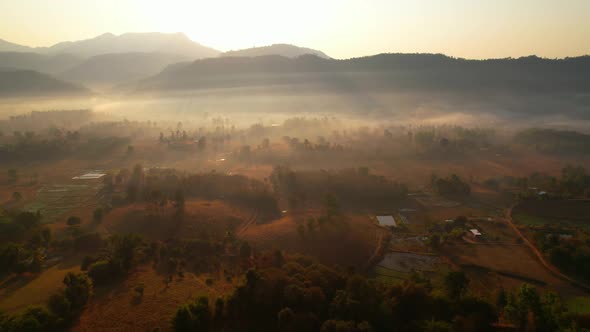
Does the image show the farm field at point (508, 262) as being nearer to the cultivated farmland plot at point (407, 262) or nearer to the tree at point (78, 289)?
the cultivated farmland plot at point (407, 262)

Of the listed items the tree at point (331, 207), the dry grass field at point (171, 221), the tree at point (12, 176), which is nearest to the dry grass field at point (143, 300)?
the dry grass field at point (171, 221)

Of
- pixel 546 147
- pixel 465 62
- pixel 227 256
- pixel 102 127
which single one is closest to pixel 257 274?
pixel 227 256

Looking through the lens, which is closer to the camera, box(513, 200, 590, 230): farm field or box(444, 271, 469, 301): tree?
box(444, 271, 469, 301): tree

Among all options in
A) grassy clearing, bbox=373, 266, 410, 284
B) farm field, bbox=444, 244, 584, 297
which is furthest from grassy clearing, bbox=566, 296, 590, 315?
grassy clearing, bbox=373, 266, 410, 284

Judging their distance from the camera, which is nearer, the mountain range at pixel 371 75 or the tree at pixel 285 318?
the tree at pixel 285 318

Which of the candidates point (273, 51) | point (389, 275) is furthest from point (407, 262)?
point (273, 51)

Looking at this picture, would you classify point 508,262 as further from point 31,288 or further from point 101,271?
point 31,288

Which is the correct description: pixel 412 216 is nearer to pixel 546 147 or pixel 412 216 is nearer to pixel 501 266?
pixel 501 266

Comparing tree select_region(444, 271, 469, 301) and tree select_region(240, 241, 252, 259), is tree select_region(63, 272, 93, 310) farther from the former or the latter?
tree select_region(444, 271, 469, 301)
